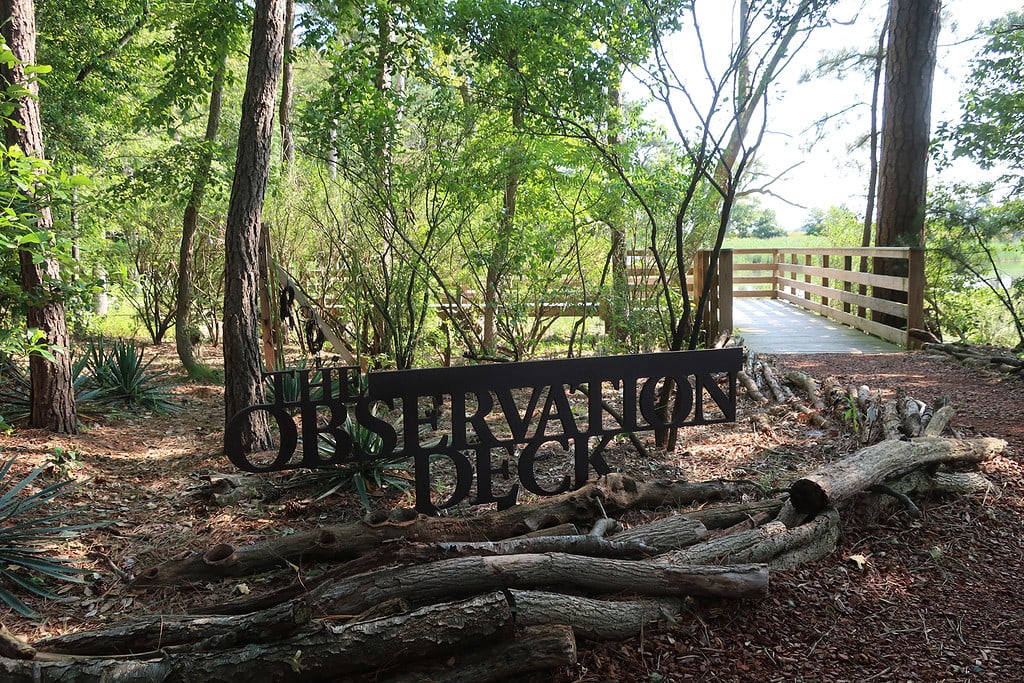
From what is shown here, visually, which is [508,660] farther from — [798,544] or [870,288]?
[870,288]

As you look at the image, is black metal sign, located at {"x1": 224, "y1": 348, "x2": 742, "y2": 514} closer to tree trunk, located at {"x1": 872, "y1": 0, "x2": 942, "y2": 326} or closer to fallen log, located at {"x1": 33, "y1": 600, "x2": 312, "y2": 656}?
fallen log, located at {"x1": 33, "y1": 600, "x2": 312, "y2": 656}

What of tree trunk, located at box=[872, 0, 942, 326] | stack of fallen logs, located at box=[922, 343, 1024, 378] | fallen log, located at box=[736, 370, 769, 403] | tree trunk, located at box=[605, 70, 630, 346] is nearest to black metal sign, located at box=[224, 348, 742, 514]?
fallen log, located at box=[736, 370, 769, 403]

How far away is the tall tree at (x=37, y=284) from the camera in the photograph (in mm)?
4926

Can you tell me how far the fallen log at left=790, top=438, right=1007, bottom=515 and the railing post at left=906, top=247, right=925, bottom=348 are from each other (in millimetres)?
4870

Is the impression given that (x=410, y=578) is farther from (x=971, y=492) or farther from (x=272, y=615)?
(x=971, y=492)

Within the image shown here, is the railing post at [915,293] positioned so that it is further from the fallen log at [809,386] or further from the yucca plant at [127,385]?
the yucca plant at [127,385]

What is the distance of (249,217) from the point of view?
5.13m

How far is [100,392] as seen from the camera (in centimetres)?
640

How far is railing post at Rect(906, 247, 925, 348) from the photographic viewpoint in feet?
27.8

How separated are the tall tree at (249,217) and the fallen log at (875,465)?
3681mm

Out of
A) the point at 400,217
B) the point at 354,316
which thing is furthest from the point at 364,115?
the point at 354,316

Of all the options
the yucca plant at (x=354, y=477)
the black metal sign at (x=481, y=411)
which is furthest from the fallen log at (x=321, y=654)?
the yucca plant at (x=354, y=477)

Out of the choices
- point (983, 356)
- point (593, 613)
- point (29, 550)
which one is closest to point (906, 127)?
point (983, 356)

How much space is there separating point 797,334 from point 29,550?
367 inches
